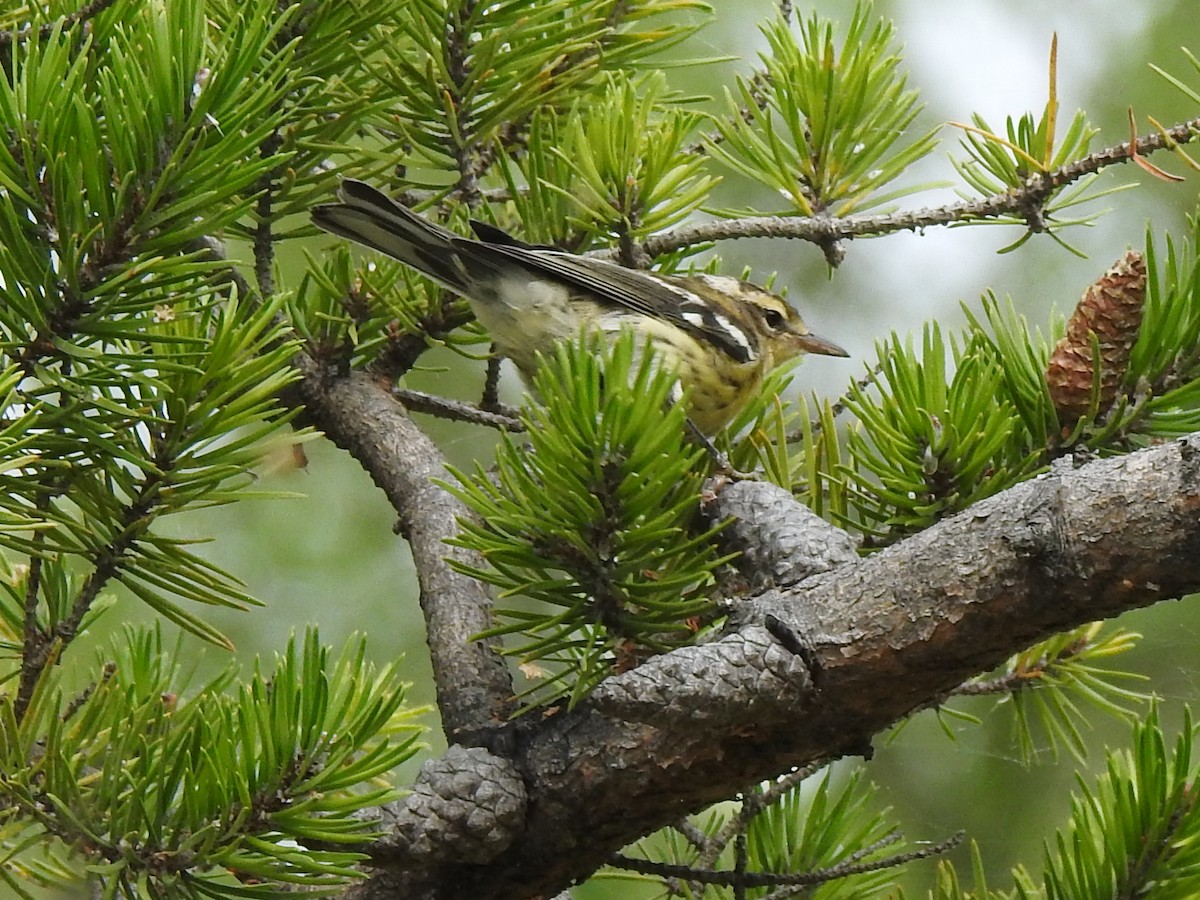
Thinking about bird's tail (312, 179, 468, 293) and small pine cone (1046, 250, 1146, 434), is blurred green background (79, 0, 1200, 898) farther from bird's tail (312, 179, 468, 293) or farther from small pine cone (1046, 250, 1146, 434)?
small pine cone (1046, 250, 1146, 434)

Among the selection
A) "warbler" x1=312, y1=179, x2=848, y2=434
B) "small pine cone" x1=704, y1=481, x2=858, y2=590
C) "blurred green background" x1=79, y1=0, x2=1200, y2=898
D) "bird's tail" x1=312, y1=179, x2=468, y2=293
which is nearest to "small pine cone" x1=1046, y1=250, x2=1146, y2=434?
"small pine cone" x1=704, y1=481, x2=858, y2=590

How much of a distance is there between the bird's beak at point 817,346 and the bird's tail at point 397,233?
49.1 inches

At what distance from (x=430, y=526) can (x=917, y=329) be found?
8.29 feet

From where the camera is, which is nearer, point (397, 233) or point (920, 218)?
point (920, 218)

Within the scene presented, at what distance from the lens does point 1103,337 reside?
1.32 meters

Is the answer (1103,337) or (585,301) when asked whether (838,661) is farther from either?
(585,301)

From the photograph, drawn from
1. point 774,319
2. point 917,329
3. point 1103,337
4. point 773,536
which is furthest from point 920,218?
point 917,329

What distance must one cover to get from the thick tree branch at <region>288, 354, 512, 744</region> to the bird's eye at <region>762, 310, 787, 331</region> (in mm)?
1091

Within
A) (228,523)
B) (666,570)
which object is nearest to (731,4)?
(228,523)

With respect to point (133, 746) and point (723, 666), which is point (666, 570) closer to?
point (723, 666)

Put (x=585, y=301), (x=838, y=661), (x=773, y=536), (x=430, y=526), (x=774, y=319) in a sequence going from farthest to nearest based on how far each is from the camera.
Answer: (x=774, y=319) < (x=585, y=301) < (x=430, y=526) < (x=773, y=536) < (x=838, y=661)

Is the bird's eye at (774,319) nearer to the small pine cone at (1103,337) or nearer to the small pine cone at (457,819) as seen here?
the small pine cone at (1103,337)

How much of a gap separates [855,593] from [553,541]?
0.26 meters

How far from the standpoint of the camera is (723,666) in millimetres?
1081
